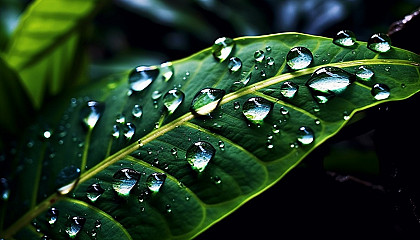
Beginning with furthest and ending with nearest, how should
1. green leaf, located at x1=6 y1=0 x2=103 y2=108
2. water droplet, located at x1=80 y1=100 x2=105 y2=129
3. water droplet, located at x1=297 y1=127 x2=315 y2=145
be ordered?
1. green leaf, located at x1=6 y1=0 x2=103 y2=108
2. water droplet, located at x1=80 y1=100 x2=105 y2=129
3. water droplet, located at x1=297 y1=127 x2=315 y2=145

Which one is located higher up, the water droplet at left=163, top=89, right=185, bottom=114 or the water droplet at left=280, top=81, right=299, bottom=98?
the water droplet at left=280, top=81, right=299, bottom=98

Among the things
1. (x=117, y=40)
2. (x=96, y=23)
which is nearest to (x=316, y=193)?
(x=96, y=23)

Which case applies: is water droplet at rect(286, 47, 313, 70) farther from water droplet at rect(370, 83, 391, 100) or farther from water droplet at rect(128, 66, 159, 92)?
water droplet at rect(128, 66, 159, 92)

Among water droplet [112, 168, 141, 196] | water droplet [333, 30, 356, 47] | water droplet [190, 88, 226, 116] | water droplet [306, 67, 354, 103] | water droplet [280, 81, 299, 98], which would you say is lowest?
water droplet [112, 168, 141, 196]

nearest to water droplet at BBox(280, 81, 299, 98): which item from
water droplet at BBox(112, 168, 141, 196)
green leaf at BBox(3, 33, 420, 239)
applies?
green leaf at BBox(3, 33, 420, 239)

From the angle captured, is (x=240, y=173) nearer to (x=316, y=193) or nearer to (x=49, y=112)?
(x=316, y=193)

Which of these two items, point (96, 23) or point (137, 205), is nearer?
point (137, 205)
